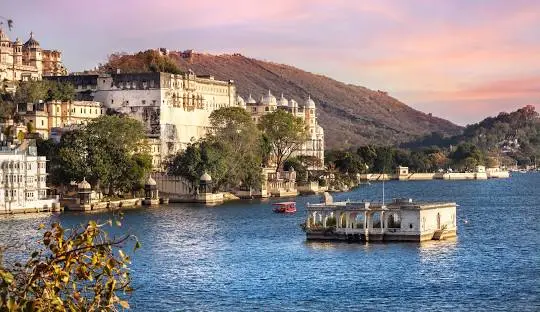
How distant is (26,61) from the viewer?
17638cm

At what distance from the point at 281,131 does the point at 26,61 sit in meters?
45.7

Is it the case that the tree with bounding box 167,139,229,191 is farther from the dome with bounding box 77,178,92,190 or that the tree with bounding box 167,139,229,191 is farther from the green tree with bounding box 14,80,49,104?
the green tree with bounding box 14,80,49,104

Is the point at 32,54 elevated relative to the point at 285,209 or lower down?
elevated

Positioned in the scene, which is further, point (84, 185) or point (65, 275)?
point (84, 185)

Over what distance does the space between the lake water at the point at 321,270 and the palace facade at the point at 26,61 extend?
3058 inches

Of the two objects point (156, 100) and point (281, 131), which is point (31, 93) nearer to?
point (156, 100)

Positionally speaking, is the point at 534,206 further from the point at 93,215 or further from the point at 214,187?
the point at 93,215

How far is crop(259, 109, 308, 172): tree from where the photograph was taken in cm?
16200

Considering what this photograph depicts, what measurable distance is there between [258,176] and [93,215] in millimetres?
41666

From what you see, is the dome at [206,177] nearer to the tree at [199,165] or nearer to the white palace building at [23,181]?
the tree at [199,165]

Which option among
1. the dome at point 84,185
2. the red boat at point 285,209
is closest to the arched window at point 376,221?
the red boat at point 285,209

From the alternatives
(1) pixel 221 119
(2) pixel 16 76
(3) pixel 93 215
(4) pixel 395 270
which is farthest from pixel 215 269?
(2) pixel 16 76

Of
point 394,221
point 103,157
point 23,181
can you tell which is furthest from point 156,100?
point 394,221

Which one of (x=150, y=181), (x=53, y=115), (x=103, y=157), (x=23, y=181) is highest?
(x=53, y=115)
